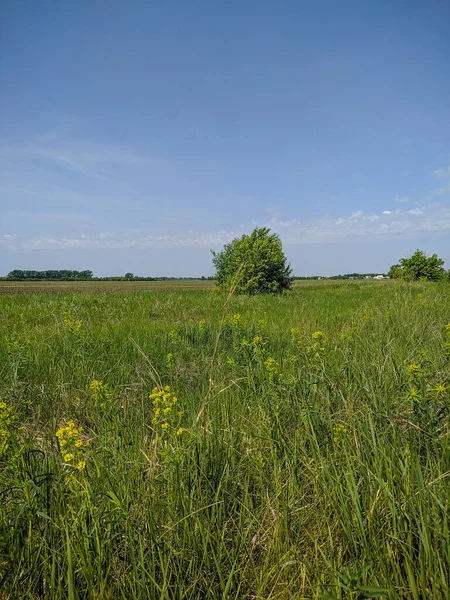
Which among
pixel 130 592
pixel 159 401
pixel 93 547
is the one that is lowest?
pixel 130 592

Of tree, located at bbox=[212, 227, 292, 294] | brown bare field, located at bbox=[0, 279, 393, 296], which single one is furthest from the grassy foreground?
brown bare field, located at bbox=[0, 279, 393, 296]

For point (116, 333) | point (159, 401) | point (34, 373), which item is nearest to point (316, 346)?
point (159, 401)

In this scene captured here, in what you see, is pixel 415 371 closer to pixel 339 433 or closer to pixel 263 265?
pixel 339 433

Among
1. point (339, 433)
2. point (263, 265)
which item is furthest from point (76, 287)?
point (339, 433)

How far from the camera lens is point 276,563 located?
1.45 metres

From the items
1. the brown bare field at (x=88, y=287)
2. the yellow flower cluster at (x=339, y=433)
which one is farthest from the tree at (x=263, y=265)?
the yellow flower cluster at (x=339, y=433)

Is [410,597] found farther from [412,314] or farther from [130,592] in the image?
[412,314]

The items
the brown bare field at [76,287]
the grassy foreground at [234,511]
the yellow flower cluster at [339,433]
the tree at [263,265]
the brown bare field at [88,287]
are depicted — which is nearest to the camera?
the grassy foreground at [234,511]

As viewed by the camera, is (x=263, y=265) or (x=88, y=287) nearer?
(x=263, y=265)

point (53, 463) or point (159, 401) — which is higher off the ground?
point (159, 401)

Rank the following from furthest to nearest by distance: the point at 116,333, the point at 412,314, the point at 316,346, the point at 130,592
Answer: the point at 412,314, the point at 116,333, the point at 316,346, the point at 130,592

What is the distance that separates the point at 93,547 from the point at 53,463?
2.06ft

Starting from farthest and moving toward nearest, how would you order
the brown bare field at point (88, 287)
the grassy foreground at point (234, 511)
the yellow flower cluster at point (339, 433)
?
the brown bare field at point (88, 287), the yellow flower cluster at point (339, 433), the grassy foreground at point (234, 511)

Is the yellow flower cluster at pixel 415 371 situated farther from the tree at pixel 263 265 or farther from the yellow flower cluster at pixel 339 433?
the tree at pixel 263 265
